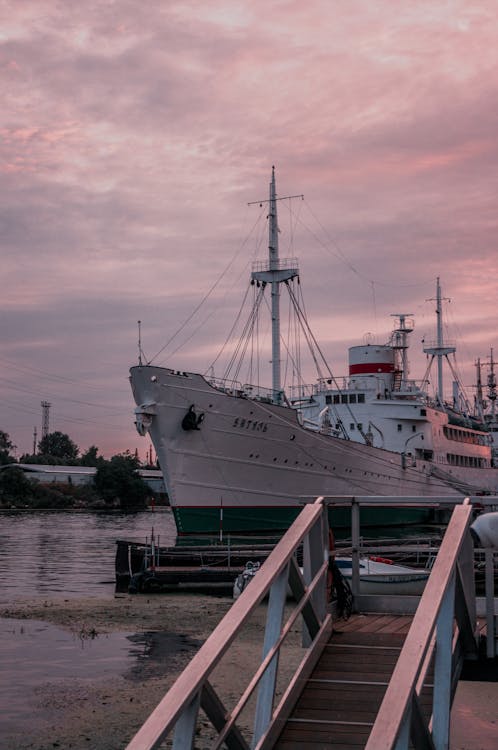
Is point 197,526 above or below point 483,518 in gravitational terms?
below

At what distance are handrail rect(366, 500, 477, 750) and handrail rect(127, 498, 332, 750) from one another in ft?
3.12

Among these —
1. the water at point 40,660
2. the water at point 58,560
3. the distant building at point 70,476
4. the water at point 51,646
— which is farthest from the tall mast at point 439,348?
the distant building at point 70,476

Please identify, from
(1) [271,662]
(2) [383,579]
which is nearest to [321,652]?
(1) [271,662]

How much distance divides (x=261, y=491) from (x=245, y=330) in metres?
9.53

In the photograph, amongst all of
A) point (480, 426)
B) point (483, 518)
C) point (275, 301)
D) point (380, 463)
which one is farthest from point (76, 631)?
point (480, 426)

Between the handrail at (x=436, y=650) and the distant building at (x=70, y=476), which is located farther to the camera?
the distant building at (x=70, y=476)

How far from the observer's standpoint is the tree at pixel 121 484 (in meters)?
118

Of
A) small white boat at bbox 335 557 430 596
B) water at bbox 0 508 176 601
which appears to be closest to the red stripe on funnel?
water at bbox 0 508 176 601

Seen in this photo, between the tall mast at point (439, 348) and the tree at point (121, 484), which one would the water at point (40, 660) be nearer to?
the tall mast at point (439, 348)

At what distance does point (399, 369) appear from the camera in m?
62.8

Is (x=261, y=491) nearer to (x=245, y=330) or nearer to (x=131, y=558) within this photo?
(x=245, y=330)

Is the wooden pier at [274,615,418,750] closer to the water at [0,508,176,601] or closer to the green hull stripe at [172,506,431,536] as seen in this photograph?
the water at [0,508,176,601]

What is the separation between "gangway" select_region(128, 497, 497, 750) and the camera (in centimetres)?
433

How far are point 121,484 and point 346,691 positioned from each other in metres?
114
